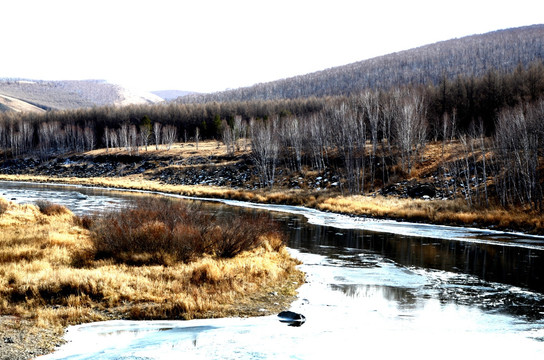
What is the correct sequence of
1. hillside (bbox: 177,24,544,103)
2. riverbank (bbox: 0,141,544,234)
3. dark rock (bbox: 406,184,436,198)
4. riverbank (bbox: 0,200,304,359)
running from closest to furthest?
riverbank (bbox: 0,200,304,359) → riverbank (bbox: 0,141,544,234) → dark rock (bbox: 406,184,436,198) → hillside (bbox: 177,24,544,103)

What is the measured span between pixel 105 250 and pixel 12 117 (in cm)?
16229

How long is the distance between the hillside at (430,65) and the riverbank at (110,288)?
447 ft

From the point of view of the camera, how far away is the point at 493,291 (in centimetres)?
1478

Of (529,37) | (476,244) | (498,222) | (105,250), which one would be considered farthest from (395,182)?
(529,37)

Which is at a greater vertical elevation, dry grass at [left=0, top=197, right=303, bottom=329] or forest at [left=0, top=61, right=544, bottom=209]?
forest at [left=0, top=61, right=544, bottom=209]

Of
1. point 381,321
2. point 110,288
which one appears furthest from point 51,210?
point 381,321

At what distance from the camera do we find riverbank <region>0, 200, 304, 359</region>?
9.74 m

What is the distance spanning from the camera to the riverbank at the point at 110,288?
32.0ft

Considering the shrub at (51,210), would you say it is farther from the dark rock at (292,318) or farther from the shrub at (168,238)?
the dark rock at (292,318)

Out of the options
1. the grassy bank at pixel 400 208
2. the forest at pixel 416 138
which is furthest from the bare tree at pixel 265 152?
the grassy bank at pixel 400 208

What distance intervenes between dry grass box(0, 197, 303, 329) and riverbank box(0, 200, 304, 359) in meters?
0.02

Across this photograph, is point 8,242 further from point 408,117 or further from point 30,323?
point 408,117

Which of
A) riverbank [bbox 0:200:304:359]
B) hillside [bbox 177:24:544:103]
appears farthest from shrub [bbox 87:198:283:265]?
hillside [bbox 177:24:544:103]

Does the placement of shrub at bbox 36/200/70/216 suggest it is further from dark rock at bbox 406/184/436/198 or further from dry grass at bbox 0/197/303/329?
dark rock at bbox 406/184/436/198
